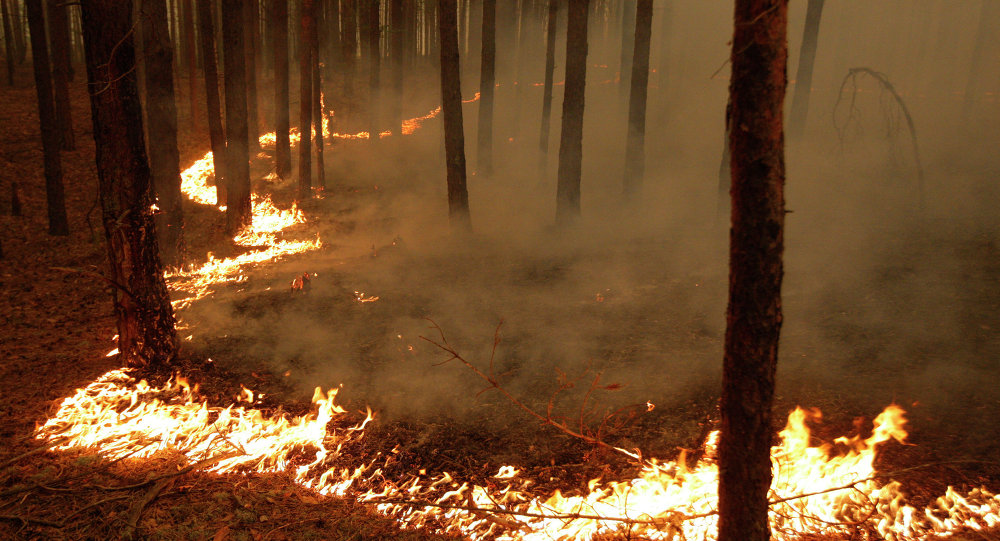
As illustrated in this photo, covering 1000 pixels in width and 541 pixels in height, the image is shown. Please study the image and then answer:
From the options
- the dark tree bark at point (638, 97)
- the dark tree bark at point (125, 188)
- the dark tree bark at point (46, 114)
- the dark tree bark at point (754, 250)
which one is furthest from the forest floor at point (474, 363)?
the dark tree bark at point (638, 97)

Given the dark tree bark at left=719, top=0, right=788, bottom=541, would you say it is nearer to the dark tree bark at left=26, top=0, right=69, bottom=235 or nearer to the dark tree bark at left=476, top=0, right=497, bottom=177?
the dark tree bark at left=26, top=0, right=69, bottom=235

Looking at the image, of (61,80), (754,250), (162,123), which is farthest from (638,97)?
(61,80)

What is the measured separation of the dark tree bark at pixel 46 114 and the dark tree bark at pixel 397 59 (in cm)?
1299

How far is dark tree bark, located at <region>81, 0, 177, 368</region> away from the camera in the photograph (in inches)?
259

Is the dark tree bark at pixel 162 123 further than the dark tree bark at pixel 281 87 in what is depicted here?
No

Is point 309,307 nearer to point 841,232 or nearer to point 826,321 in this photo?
point 826,321

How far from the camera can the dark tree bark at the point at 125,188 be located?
6.57 m

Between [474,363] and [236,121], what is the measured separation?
10.6 m

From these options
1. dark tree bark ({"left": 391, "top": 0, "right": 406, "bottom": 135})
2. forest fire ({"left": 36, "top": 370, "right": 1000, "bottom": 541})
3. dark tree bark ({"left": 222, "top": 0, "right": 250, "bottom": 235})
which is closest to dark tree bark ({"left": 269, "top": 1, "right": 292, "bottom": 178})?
dark tree bark ({"left": 222, "top": 0, "right": 250, "bottom": 235})

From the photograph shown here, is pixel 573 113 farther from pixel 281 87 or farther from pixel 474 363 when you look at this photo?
pixel 281 87

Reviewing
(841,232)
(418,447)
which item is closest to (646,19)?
(841,232)

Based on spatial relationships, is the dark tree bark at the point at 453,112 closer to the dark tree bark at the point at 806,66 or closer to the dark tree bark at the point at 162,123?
the dark tree bark at the point at 162,123

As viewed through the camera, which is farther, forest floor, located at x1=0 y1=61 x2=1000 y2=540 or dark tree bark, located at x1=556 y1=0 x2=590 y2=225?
dark tree bark, located at x1=556 y1=0 x2=590 y2=225

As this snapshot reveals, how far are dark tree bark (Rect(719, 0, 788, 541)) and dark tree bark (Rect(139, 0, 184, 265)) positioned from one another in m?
10.9
